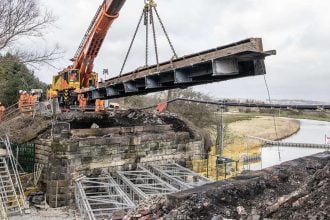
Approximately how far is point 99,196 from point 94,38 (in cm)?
1137

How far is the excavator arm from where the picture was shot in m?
20.7

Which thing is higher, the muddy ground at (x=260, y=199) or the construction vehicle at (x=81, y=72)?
the construction vehicle at (x=81, y=72)

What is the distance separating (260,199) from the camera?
5.47 metres

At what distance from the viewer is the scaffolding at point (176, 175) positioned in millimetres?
17312

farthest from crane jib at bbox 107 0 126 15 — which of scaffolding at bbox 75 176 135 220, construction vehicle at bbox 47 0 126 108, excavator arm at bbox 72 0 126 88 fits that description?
scaffolding at bbox 75 176 135 220

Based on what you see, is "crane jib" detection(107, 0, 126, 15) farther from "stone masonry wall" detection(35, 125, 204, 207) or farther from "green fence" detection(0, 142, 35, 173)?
"green fence" detection(0, 142, 35, 173)

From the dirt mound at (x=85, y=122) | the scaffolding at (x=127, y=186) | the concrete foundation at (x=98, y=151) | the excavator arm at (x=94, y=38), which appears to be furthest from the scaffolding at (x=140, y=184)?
the excavator arm at (x=94, y=38)

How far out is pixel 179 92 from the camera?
119 feet

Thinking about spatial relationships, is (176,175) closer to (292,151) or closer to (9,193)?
(9,193)

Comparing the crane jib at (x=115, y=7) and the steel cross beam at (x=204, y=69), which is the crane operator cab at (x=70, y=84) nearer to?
the crane jib at (x=115, y=7)

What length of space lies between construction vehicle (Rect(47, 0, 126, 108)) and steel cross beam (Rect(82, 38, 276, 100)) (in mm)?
5535

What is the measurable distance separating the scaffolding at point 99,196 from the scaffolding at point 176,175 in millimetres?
2703

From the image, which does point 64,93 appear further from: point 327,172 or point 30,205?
point 327,172

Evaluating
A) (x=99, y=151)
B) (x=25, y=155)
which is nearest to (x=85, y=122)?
(x=25, y=155)
